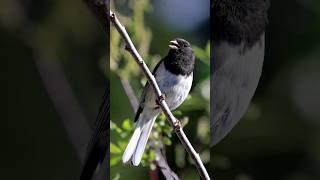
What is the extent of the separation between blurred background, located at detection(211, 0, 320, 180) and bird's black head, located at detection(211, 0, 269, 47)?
0.26 ft

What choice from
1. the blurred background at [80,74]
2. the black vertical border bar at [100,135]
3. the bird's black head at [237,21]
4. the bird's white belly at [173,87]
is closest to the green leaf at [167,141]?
the blurred background at [80,74]

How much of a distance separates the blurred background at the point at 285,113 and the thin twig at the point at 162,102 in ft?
0.65

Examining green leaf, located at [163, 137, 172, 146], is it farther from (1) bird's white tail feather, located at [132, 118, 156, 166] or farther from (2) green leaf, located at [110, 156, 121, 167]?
(2) green leaf, located at [110, 156, 121, 167]

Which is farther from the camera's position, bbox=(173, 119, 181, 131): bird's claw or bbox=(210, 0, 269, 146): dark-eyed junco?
bbox=(210, 0, 269, 146): dark-eyed junco

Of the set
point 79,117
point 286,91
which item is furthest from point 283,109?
point 79,117

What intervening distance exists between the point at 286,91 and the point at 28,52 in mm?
1105

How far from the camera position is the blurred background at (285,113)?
2.57 meters

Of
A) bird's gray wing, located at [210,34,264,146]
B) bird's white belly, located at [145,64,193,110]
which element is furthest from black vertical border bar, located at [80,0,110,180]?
bird's gray wing, located at [210,34,264,146]

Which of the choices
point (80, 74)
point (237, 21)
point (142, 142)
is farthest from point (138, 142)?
point (237, 21)

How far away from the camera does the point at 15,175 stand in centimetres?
219

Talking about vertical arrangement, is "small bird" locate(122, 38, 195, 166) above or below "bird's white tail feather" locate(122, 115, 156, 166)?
above

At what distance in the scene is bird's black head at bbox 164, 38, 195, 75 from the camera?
91.5 inches

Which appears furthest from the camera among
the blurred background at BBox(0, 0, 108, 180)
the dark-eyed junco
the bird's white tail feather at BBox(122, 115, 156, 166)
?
the dark-eyed junco

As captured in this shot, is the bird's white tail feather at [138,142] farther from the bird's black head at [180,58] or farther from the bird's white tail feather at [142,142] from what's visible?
the bird's black head at [180,58]
